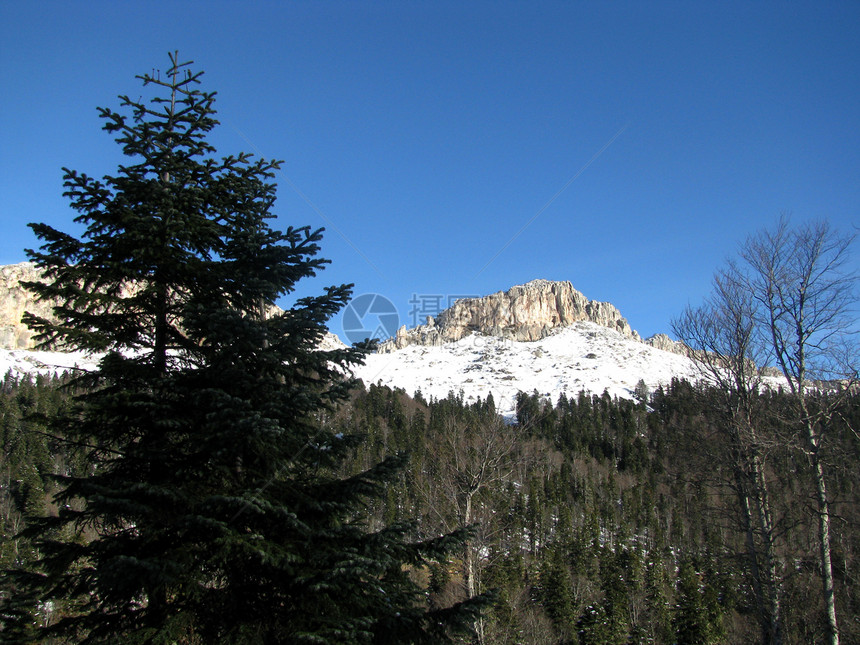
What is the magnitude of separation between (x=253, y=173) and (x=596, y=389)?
A: 546 ft

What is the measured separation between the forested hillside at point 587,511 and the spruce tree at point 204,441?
26.4 inches

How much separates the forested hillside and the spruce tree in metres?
0.67

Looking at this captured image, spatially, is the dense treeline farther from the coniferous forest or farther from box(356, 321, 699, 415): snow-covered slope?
box(356, 321, 699, 415): snow-covered slope

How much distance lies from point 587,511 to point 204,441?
78792 mm

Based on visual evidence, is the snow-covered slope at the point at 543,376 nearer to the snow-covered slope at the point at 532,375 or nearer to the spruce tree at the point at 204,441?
the snow-covered slope at the point at 532,375

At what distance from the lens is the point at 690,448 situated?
1409 cm

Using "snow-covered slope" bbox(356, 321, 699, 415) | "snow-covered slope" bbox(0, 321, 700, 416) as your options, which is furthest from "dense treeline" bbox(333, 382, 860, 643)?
"snow-covered slope" bbox(0, 321, 700, 416)

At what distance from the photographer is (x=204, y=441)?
6.51 meters

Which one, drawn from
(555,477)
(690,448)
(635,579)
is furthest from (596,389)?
(690,448)

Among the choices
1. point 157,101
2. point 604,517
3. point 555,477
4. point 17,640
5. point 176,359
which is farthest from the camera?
point 555,477

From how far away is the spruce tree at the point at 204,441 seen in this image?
5863mm

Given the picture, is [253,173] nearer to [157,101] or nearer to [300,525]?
[157,101]

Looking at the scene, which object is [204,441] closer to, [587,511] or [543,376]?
[587,511]

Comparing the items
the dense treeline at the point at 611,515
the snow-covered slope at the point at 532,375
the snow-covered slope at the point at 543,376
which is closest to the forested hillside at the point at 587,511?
the dense treeline at the point at 611,515
